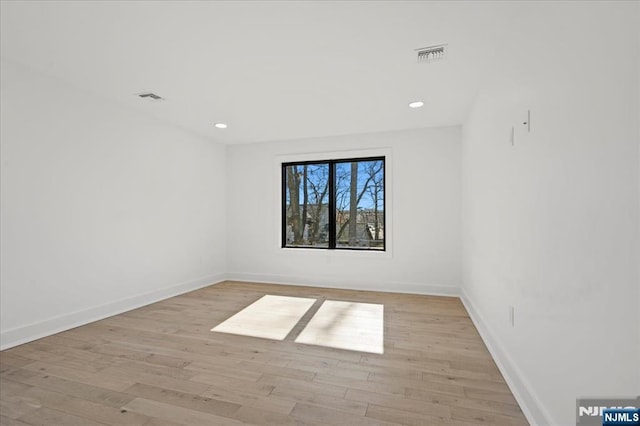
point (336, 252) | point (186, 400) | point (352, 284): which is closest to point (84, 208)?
point (186, 400)

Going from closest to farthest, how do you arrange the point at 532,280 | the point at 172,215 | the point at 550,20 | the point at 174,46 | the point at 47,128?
the point at 550,20 → the point at 532,280 → the point at 174,46 → the point at 47,128 → the point at 172,215

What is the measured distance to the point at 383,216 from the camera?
487 centimetres

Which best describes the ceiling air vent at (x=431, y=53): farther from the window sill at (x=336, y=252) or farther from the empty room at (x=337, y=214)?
the window sill at (x=336, y=252)

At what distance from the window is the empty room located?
46 millimetres

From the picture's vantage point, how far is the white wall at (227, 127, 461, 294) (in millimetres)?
4457

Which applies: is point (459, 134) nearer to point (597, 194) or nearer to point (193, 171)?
point (597, 194)

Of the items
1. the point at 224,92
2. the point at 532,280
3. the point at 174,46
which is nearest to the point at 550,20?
the point at 532,280

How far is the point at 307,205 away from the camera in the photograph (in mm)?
Answer: 5355

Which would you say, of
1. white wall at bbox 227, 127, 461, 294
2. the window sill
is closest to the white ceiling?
white wall at bbox 227, 127, 461, 294

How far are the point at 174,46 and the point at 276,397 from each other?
A: 2583mm

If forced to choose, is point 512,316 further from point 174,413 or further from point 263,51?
point 263,51

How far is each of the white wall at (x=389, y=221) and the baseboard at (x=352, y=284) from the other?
0.01m

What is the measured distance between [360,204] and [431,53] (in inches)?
110

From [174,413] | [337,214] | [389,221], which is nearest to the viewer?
[174,413]
